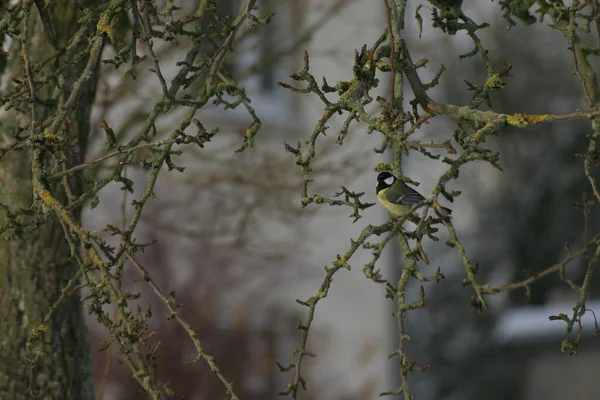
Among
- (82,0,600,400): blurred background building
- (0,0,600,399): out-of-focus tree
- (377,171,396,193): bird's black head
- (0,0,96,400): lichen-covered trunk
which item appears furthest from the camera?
(82,0,600,400): blurred background building

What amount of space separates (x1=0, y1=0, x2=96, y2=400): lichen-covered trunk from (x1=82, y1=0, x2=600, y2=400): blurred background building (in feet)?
9.35

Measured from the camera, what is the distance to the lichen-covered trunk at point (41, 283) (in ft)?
14.3

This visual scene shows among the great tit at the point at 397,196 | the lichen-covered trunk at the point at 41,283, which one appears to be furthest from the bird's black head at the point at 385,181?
the lichen-covered trunk at the point at 41,283

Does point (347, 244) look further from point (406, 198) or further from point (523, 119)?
point (523, 119)

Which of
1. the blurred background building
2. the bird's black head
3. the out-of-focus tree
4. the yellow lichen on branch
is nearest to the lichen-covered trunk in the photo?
the out-of-focus tree

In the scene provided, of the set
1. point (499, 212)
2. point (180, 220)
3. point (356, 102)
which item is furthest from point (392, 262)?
point (356, 102)

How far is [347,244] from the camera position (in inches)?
542

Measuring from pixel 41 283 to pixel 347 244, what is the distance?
946cm

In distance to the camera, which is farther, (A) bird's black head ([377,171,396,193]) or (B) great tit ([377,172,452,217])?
(A) bird's black head ([377,171,396,193])

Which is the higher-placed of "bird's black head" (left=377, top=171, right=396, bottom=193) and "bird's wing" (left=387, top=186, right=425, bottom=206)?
"bird's black head" (left=377, top=171, right=396, bottom=193)

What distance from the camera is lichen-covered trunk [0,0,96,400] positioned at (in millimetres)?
4367

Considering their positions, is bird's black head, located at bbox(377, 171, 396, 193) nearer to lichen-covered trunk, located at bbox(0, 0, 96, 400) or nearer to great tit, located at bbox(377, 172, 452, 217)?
great tit, located at bbox(377, 172, 452, 217)

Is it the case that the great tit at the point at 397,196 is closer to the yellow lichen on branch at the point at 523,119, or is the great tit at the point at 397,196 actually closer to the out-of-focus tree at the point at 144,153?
the out-of-focus tree at the point at 144,153

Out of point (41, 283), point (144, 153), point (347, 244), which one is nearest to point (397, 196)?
point (41, 283)
